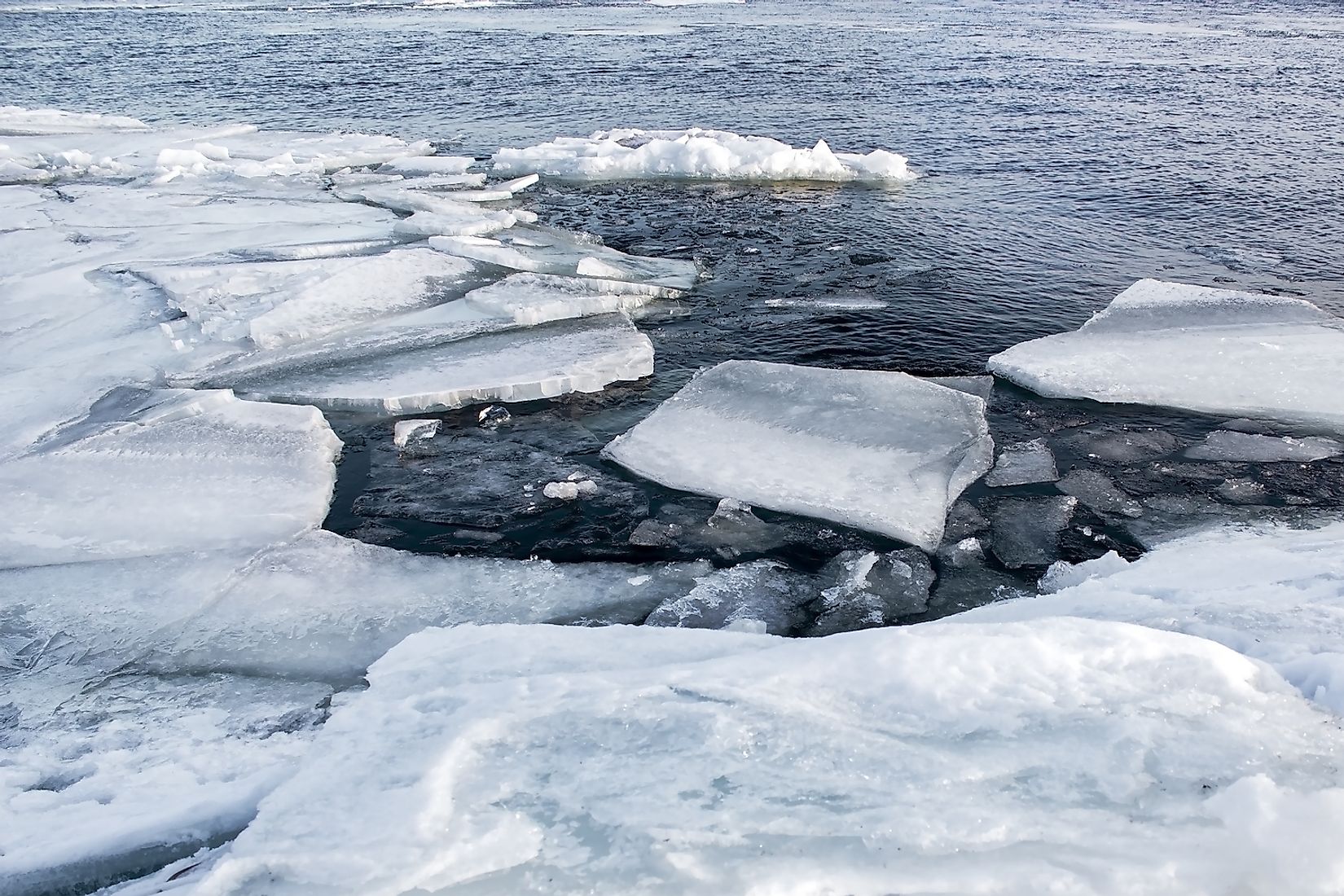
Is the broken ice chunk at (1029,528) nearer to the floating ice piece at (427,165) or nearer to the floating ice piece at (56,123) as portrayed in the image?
the floating ice piece at (427,165)

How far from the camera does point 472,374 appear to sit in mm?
6887

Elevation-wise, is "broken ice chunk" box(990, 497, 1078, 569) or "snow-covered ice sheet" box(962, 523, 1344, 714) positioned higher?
"snow-covered ice sheet" box(962, 523, 1344, 714)

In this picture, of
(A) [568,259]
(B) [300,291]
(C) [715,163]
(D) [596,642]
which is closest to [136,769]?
(D) [596,642]

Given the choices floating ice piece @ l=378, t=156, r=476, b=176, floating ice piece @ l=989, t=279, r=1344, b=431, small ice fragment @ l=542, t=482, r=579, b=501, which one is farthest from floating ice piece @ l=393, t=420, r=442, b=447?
floating ice piece @ l=378, t=156, r=476, b=176

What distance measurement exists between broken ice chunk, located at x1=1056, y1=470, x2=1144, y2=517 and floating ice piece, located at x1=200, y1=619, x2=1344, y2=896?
242 centimetres

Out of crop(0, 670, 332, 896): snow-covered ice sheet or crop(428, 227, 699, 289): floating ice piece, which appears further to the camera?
crop(428, 227, 699, 289): floating ice piece

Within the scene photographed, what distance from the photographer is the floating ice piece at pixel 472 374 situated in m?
6.66

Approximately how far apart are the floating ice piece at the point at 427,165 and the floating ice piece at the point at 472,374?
21.8 ft

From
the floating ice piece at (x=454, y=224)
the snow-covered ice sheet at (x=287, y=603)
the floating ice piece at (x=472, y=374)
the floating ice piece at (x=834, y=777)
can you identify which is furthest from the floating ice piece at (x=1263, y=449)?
the floating ice piece at (x=454, y=224)

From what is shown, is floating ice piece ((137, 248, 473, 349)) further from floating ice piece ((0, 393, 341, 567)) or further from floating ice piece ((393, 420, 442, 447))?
floating ice piece ((393, 420, 442, 447))

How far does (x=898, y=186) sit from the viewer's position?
12891 millimetres

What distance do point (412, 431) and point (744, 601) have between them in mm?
3008

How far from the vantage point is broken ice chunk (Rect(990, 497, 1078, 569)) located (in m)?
5.00

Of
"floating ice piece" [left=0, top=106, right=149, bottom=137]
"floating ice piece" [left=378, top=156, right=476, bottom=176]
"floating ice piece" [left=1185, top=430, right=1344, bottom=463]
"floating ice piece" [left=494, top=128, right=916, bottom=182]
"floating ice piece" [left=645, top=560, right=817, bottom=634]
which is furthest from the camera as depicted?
"floating ice piece" [left=0, top=106, right=149, bottom=137]
